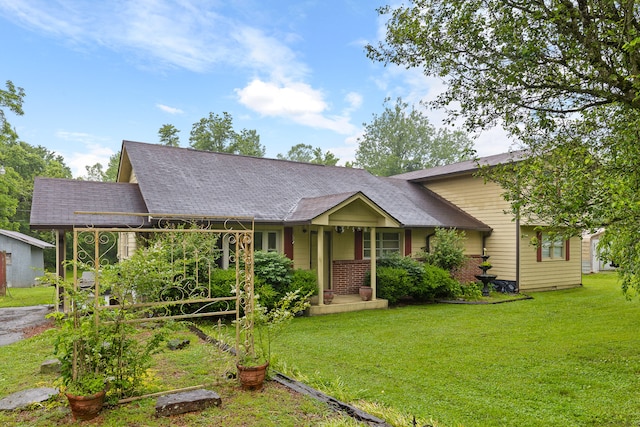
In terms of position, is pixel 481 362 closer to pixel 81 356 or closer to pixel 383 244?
pixel 81 356

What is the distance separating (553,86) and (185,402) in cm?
655

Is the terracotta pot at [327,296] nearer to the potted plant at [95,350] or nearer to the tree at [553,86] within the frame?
the tree at [553,86]

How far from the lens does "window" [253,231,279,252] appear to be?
1189 centimetres

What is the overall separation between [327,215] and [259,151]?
36.8m

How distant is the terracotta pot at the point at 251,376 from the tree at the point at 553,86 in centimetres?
454

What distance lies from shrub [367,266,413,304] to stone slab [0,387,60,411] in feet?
29.1

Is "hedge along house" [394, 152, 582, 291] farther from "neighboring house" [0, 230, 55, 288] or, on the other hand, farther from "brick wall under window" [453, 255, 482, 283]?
"neighboring house" [0, 230, 55, 288]

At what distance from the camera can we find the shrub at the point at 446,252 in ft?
44.4

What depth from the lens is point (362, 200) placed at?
11.2m

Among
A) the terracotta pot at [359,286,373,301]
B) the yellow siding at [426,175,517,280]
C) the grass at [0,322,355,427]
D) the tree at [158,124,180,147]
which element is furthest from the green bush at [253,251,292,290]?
the tree at [158,124,180,147]

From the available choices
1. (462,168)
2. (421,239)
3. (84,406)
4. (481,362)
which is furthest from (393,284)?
(84,406)

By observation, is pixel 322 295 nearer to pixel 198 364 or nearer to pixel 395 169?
pixel 198 364

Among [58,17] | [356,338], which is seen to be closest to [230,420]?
[356,338]

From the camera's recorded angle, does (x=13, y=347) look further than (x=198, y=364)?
Yes
